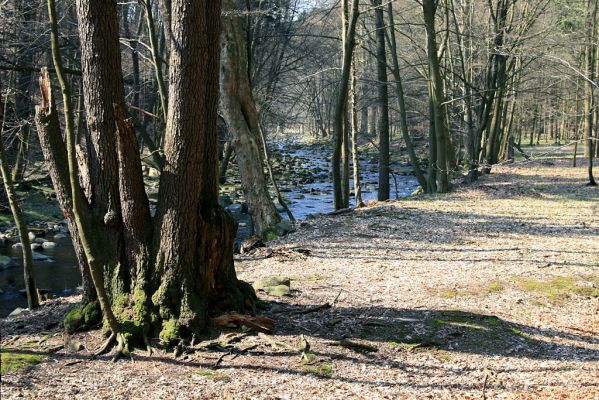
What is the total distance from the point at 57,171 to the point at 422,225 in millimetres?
7692

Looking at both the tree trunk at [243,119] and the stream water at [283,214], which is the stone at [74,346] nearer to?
the stream water at [283,214]

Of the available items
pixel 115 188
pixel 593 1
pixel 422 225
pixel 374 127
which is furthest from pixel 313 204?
pixel 374 127

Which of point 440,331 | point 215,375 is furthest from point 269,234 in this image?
point 215,375

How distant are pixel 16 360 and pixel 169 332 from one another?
1.17 m

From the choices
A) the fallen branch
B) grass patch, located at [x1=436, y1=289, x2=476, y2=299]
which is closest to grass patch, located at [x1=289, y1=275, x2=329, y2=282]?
grass patch, located at [x1=436, y1=289, x2=476, y2=299]

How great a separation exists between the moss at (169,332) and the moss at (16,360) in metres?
0.93

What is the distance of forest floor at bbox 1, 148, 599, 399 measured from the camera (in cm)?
450

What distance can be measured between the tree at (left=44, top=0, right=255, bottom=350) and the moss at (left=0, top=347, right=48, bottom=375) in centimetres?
58

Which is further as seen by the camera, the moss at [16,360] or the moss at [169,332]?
the moss at [169,332]

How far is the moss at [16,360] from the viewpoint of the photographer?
14.8 feet

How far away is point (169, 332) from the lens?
16.4 feet

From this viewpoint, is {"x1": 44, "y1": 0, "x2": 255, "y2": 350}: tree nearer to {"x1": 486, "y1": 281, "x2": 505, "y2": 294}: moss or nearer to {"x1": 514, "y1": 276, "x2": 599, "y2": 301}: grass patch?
{"x1": 486, "y1": 281, "x2": 505, "y2": 294}: moss

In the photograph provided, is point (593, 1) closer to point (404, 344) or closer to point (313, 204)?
point (313, 204)

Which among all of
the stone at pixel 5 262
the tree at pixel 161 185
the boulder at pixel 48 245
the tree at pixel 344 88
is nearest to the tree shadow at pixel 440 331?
the tree at pixel 161 185
